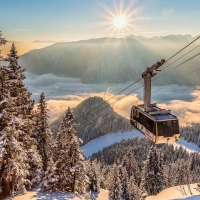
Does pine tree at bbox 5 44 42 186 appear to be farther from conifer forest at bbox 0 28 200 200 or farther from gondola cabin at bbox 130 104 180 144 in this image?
gondola cabin at bbox 130 104 180 144

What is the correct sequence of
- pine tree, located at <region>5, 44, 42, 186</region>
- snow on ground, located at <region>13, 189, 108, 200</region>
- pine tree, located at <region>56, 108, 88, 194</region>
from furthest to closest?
pine tree, located at <region>56, 108, 88, 194</region> → pine tree, located at <region>5, 44, 42, 186</region> → snow on ground, located at <region>13, 189, 108, 200</region>

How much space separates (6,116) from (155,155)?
44004 millimetres

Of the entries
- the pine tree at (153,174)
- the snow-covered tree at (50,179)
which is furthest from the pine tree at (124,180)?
the snow-covered tree at (50,179)

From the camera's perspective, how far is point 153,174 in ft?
174

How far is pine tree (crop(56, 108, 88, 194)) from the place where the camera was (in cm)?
2781

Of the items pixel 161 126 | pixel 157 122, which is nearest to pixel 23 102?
pixel 157 122

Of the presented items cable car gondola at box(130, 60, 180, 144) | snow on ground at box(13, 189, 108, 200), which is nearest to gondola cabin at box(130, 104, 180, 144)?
cable car gondola at box(130, 60, 180, 144)

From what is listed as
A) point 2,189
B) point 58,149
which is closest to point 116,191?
point 58,149

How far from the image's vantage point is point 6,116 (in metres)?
17.8

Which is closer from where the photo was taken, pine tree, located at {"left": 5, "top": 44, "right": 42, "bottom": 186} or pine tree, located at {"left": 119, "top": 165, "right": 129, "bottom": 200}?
pine tree, located at {"left": 5, "top": 44, "right": 42, "bottom": 186}

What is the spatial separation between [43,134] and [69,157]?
186 inches

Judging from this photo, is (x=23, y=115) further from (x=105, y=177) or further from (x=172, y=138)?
(x=105, y=177)

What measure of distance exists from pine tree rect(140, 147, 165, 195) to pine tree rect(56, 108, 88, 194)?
2938cm

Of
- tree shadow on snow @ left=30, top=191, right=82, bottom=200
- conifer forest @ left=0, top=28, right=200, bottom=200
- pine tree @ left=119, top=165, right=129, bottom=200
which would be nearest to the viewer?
conifer forest @ left=0, top=28, right=200, bottom=200
